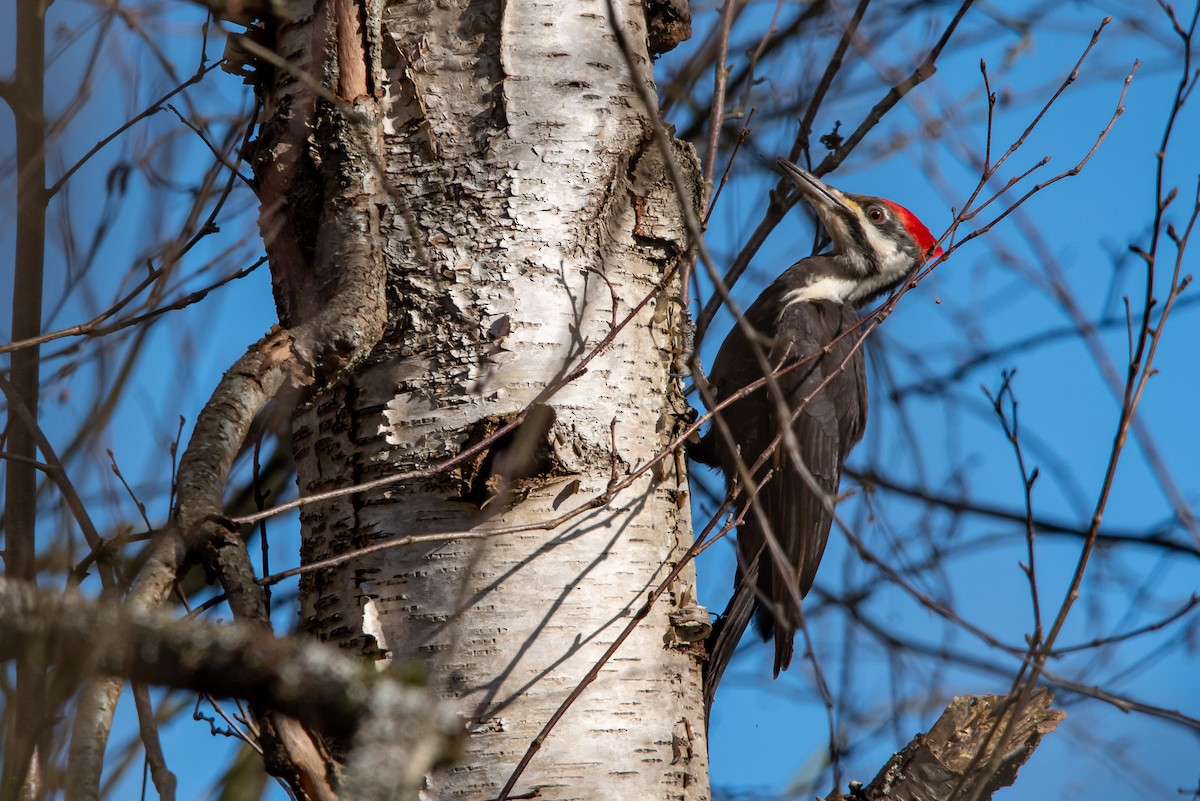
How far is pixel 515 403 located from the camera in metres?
2.01

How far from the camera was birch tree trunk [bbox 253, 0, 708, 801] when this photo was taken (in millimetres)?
1884

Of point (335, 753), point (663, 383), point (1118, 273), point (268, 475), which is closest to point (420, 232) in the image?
point (663, 383)

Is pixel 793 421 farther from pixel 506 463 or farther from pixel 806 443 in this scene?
pixel 506 463

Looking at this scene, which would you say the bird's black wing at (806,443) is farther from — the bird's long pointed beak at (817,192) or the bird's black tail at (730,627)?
the bird's long pointed beak at (817,192)

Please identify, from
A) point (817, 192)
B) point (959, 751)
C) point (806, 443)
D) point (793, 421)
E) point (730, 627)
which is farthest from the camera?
point (817, 192)

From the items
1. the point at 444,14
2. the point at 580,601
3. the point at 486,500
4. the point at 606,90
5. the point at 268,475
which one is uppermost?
the point at 268,475

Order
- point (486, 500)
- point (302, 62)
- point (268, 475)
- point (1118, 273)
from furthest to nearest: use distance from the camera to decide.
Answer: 1. point (268, 475)
2. point (1118, 273)
3. point (302, 62)
4. point (486, 500)

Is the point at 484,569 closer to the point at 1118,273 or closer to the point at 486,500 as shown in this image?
the point at 486,500

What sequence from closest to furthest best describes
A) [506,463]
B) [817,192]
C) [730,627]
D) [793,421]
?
[506,463]
[730,627]
[793,421]
[817,192]

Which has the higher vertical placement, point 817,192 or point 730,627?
point 817,192

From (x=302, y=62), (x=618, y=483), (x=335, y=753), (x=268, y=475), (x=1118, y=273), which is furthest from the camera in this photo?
(x=268, y=475)

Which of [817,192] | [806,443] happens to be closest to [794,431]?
[806,443]

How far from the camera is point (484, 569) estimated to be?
1.91 meters

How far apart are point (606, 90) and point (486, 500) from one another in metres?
0.92
